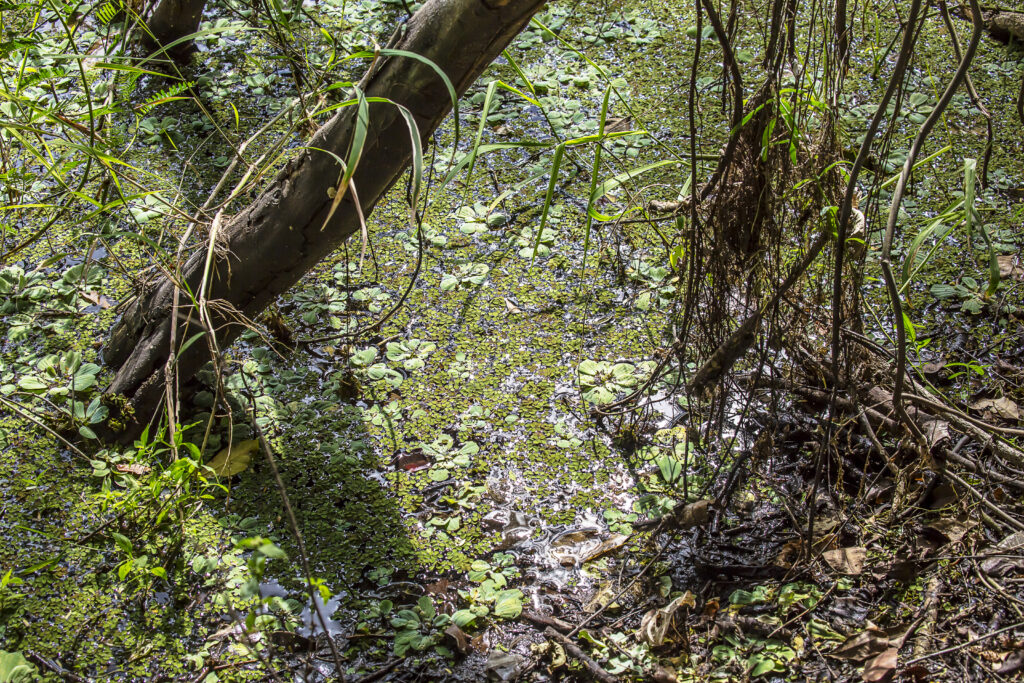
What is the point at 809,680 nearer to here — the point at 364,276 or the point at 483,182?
the point at 364,276

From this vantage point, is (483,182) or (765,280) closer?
(765,280)

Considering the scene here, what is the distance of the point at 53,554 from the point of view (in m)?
1.85

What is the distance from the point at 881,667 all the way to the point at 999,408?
2.85ft

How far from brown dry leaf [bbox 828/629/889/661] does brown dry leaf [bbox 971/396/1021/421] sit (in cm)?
74

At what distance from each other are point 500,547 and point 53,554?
3.43ft

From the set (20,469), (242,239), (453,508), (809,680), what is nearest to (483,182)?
(242,239)

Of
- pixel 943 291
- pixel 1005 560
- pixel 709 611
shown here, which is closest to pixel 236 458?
pixel 709 611

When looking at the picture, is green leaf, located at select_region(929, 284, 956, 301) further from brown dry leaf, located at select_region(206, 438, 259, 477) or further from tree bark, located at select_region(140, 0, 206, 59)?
tree bark, located at select_region(140, 0, 206, 59)

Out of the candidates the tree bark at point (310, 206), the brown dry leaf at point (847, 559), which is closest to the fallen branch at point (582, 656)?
the brown dry leaf at point (847, 559)

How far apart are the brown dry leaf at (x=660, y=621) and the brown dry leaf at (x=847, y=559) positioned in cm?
33

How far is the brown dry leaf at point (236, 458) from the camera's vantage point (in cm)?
202

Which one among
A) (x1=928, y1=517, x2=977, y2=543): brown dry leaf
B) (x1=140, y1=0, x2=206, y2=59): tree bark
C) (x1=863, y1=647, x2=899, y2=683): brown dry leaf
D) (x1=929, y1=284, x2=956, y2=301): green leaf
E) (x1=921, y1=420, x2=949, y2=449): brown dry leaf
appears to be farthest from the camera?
(x1=140, y1=0, x2=206, y2=59): tree bark

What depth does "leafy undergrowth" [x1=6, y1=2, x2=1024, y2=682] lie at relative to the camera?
1.68 m

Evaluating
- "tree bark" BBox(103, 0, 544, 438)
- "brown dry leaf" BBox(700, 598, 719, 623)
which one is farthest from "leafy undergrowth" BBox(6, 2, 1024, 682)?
"tree bark" BBox(103, 0, 544, 438)
